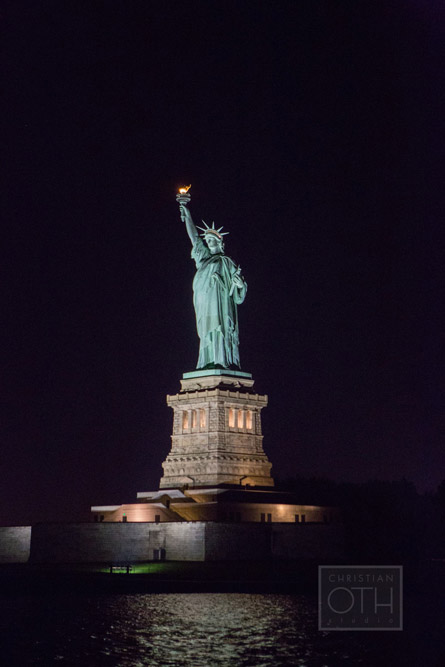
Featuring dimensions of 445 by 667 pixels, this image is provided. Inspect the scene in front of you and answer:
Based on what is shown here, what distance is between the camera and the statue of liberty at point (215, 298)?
54.1 m

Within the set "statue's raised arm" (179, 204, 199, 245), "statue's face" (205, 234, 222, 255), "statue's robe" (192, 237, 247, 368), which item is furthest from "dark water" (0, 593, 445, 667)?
"statue's raised arm" (179, 204, 199, 245)

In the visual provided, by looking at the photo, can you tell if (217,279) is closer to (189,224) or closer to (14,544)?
(189,224)

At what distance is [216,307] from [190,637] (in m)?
31.0

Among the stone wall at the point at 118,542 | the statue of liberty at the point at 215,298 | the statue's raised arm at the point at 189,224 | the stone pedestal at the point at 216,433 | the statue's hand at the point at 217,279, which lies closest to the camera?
the stone wall at the point at 118,542

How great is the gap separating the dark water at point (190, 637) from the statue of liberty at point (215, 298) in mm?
23242

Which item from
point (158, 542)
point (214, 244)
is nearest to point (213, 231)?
point (214, 244)

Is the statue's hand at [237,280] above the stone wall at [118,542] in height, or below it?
above

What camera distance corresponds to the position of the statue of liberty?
2130 inches

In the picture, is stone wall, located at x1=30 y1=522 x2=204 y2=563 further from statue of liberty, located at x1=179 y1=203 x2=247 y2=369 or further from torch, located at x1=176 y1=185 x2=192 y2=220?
torch, located at x1=176 y1=185 x2=192 y2=220

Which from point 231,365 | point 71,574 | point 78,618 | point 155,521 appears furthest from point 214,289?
point 78,618

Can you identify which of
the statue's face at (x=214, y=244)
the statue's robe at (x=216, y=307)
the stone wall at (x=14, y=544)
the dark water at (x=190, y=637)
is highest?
the statue's face at (x=214, y=244)

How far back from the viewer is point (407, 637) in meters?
25.7

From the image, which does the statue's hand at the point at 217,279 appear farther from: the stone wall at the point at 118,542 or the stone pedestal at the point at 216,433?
the stone wall at the point at 118,542

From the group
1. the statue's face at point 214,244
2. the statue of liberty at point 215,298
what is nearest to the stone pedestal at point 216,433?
the statue of liberty at point 215,298
